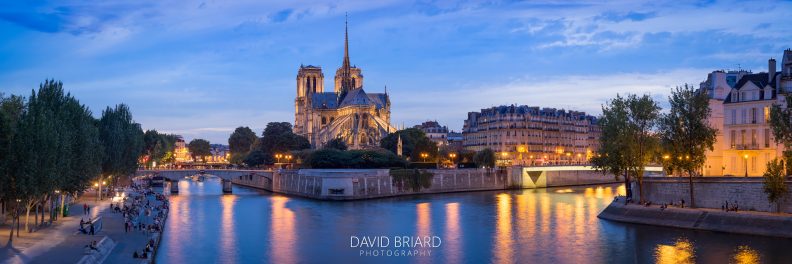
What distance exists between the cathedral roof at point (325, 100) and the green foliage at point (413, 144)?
48.7m

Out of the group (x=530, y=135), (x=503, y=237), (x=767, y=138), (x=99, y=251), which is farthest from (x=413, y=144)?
(x=99, y=251)

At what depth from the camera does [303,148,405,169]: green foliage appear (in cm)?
8769

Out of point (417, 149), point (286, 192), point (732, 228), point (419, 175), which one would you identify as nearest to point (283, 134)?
point (417, 149)

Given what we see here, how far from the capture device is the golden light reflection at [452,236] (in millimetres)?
37344

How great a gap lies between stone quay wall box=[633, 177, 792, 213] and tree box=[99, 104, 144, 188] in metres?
39.8

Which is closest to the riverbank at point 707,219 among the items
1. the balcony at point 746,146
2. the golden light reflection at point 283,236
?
the balcony at point 746,146

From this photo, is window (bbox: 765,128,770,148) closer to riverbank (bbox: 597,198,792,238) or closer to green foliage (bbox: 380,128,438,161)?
riverbank (bbox: 597,198,792,238)

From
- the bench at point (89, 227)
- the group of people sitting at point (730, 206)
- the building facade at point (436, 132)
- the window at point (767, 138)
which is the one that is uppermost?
the building facade at point (436, 132)

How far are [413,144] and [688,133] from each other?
7211 cm

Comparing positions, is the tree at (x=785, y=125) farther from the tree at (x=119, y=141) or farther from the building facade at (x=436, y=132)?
the building facade at (x=436, y=132)

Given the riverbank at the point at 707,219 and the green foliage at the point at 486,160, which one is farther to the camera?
the green foliage at the point at 486,160

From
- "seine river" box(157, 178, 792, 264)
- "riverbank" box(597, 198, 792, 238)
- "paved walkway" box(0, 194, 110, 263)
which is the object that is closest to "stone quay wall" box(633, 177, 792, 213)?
"riverbank" box(597, 198, 792, 238)

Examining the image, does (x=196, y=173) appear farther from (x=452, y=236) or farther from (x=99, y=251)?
(x=99, y=251)

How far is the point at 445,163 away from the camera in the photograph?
110938 millimetres
